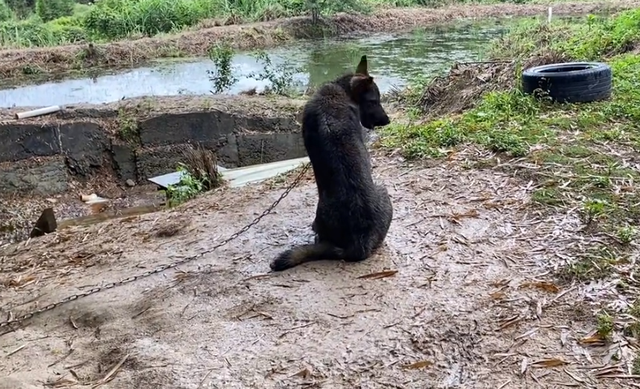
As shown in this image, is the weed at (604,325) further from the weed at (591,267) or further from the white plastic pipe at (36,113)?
the white plastic pipe at (36,113)

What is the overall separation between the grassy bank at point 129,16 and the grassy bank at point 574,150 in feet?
58.3

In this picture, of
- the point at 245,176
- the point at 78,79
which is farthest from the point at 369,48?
the point at 245,176

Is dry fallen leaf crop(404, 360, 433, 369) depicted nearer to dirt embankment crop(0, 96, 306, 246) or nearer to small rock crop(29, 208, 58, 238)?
small rock crop(29, 208, 58, 238)

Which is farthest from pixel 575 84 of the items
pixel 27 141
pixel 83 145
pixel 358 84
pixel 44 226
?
pixel 27 141

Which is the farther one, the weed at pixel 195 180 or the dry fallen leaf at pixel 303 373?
the weed at pixel 195 180

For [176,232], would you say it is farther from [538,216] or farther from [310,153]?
[538,216]

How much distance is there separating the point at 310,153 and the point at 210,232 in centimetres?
150

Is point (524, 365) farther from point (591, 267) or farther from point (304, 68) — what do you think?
point (304, 68)

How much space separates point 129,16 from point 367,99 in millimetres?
22018

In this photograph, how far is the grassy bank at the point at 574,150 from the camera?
15.0 ft

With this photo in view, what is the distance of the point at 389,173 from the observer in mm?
6664

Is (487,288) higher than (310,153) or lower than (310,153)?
lower

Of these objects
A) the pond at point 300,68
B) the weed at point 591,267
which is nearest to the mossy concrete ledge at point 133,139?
the pond at point 300,68

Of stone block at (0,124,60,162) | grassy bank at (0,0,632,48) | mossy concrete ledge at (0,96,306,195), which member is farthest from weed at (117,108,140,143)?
grassy bank at (0,0,632,48)
